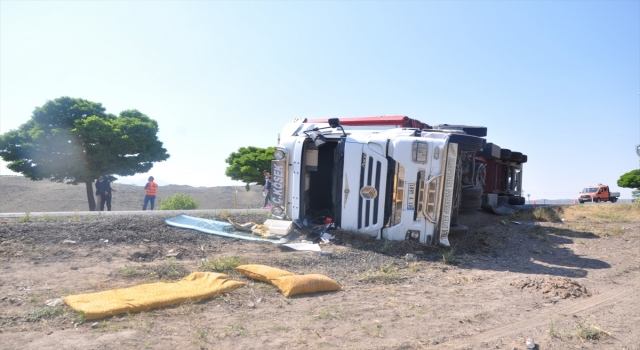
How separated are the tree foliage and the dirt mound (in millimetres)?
48014

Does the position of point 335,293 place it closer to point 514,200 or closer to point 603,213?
point 603,213

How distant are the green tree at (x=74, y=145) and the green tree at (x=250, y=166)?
23.4 feet

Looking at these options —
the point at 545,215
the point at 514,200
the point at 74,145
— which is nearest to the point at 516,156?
the point at 514,200

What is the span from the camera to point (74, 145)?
25.0m

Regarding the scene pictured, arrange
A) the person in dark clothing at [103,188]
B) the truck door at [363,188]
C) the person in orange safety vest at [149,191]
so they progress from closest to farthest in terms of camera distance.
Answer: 1. the truck door at [363,188]
2. the person in dark clothing at [103,188]
3. the person in orange safety vest at [149,191]

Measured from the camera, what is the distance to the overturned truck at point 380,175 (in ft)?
26.2

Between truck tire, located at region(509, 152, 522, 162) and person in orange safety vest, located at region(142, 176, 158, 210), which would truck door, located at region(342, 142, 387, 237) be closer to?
person in orange safety vest, located at region(142, 176, 158, 210)

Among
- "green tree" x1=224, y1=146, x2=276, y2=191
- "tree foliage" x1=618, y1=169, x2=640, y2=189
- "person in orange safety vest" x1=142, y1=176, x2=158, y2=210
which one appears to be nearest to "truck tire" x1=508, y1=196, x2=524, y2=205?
"person in orange safety vest" x1=142, y1=176, x2=158, y2=210

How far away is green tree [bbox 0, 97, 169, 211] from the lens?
24.5m

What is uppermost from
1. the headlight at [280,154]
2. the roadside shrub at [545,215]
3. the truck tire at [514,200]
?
the headlight at [280,154]

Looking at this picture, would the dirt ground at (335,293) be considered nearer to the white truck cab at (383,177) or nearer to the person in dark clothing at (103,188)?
the white truck cab at (383,177)

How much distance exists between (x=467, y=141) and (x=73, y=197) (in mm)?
31925

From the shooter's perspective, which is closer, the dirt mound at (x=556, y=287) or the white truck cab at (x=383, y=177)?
the dirt mound at (x=556, y=287)

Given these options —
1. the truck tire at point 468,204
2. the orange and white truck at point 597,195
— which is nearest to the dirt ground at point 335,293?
the truck tire at point 468,204
